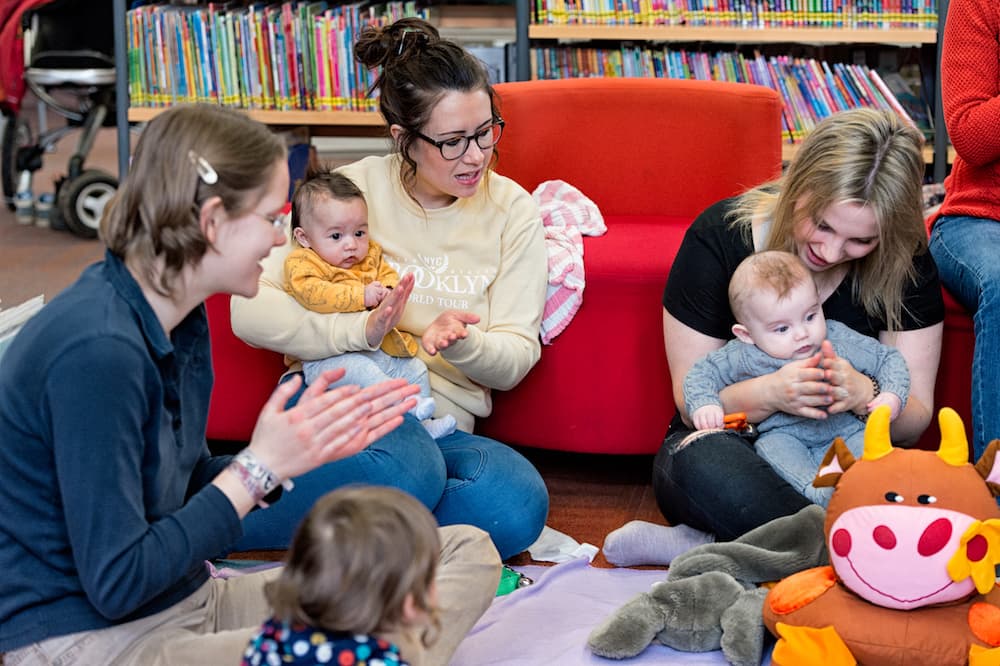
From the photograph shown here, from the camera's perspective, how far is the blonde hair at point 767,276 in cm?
212

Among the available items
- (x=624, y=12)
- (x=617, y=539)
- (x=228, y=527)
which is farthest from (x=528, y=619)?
(x=624, y=12)

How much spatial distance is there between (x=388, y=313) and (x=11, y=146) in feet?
11.8

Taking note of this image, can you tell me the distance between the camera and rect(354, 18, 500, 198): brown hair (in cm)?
221

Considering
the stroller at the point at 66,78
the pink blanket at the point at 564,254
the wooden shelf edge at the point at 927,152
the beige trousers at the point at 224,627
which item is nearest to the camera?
the beige trousers at the point at 224,627

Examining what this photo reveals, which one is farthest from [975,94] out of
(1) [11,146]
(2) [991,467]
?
(1) [11,146]

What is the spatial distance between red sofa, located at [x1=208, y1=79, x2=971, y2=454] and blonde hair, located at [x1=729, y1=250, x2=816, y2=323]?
374mm

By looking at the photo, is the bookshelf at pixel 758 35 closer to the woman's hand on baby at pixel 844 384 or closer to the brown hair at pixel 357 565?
the woman's hand on baby at pixel 844 384

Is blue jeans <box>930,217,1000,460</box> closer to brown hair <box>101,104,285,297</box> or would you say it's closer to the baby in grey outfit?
the baby in grey outfit

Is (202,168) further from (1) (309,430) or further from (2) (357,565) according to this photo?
(2) (357,565)

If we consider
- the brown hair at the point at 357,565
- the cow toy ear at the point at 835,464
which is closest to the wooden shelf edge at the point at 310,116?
the cow toy ear at the point at 835,464

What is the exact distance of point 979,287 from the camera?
228 centimetres

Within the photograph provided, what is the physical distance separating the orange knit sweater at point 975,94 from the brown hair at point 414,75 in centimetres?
85

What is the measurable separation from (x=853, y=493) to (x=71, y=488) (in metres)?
1.03

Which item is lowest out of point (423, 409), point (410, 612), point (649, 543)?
point (649, 543)
